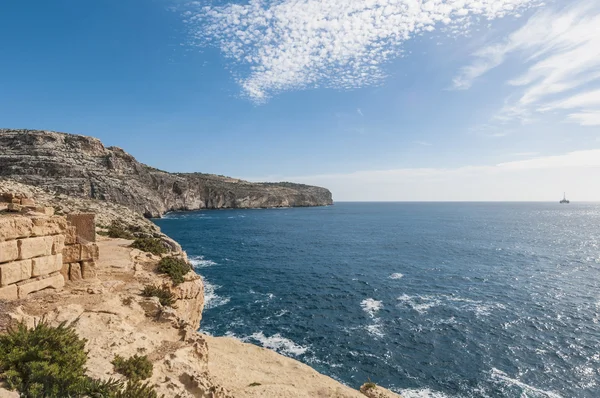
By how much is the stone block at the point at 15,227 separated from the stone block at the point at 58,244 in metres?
1.19

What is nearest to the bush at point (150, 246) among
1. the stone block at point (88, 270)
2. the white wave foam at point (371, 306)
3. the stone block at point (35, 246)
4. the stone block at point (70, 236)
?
the stone block at point (88, 270)

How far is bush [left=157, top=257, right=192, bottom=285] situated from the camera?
59.2ft

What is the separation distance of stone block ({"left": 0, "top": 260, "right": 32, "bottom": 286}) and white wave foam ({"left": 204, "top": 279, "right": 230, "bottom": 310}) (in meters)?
22.3

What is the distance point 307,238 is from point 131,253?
55145mm

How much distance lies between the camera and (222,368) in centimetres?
1389

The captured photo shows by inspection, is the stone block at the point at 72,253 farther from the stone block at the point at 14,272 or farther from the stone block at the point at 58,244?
the stone block at the point at 14,272

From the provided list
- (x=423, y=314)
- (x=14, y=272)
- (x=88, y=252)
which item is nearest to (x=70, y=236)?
(x=88, y=252)

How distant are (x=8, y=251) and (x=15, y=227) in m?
0.80

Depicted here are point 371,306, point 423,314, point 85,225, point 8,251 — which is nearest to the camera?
point 8,251

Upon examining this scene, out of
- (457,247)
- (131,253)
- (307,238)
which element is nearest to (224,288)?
(131,253)

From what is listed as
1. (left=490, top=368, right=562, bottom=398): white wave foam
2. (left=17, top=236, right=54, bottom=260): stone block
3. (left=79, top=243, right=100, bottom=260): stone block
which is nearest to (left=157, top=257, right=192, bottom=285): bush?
(left=79, top=243, right=100, bottom=260): stone block

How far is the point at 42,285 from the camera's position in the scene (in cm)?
1162

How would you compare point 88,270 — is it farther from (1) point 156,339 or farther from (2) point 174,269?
(1) point 156,339

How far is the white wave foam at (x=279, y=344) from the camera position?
77.9ft
